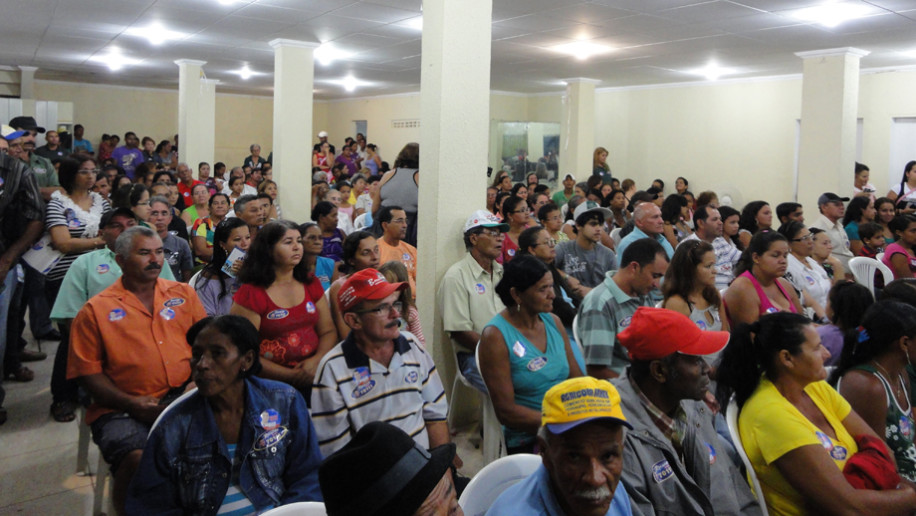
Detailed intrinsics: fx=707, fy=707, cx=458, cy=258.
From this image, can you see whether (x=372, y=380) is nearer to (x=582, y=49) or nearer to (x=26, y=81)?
(x=582, y=49)

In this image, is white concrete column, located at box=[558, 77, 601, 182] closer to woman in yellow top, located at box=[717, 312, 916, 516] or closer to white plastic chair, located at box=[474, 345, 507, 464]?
white plastic chair, located at box=[474, 345, 507, 464]

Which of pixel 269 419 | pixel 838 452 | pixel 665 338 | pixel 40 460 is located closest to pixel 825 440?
pixel 838 452

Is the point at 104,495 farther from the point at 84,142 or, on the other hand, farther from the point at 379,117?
the point at 379,117

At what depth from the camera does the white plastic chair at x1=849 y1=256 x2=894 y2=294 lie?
5059mm

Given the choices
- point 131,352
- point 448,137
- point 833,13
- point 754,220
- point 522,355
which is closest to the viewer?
point 131,352

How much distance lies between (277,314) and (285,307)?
0.20 feet

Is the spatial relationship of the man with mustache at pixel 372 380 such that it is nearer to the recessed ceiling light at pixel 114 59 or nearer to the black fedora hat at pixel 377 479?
the black fedora hat at pixel 377 479

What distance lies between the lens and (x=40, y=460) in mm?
3479

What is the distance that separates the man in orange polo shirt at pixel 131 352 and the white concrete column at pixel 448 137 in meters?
1.66

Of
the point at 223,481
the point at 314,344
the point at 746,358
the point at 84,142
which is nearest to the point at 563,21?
the point at 314,344

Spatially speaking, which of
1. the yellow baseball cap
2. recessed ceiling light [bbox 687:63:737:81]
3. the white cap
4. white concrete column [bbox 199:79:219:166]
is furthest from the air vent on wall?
the yellow baseball cap

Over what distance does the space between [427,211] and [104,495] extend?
226 cm

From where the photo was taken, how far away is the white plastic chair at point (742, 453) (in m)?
2.15

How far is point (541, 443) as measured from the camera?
159 centimetres
